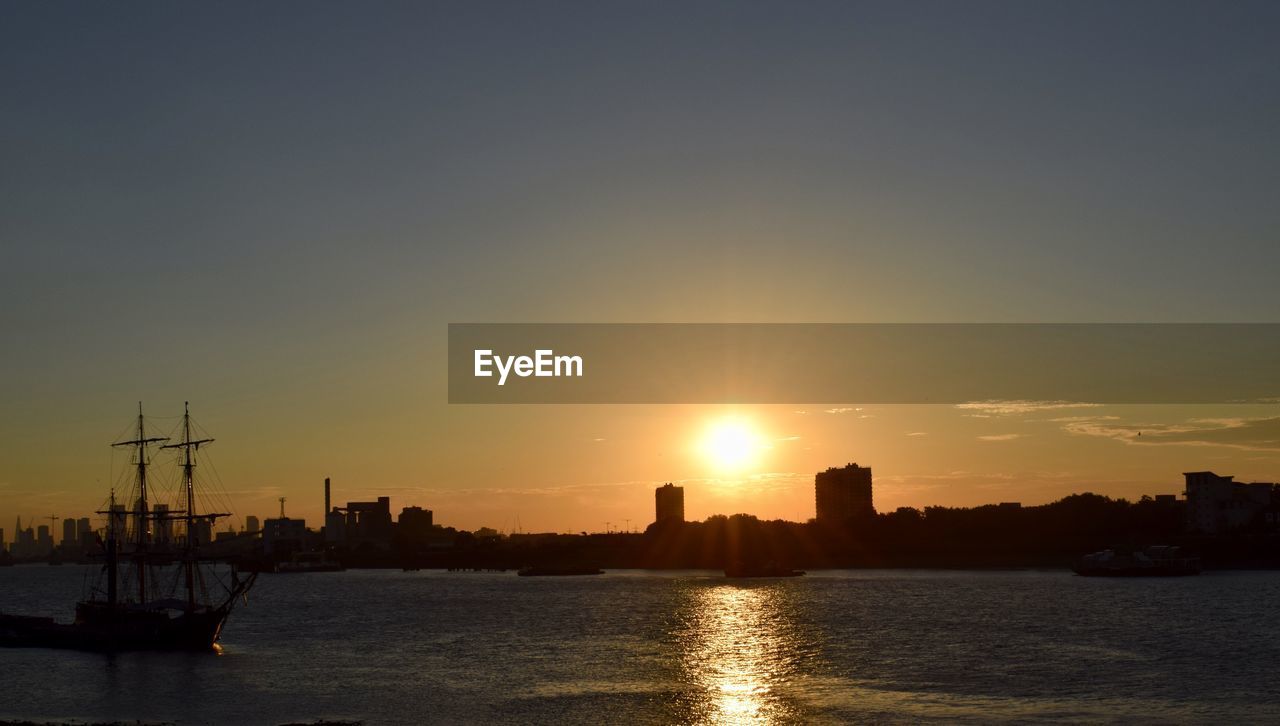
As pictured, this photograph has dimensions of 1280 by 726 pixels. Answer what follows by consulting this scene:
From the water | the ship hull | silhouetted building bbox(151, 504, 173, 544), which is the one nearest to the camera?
the water

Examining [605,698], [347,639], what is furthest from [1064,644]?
[347,639]

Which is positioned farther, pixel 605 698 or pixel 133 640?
pixel 133 640

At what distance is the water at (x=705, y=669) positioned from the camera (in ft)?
230

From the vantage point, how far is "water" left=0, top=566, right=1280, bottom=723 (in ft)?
230

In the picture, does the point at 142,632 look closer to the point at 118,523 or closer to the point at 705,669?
the point at 118,523

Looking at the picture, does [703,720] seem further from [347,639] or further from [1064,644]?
[347,639]

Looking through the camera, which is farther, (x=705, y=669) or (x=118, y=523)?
(x=118, y=523)

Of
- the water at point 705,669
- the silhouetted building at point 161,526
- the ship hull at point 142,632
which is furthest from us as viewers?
the silhouetted building at point 161,526

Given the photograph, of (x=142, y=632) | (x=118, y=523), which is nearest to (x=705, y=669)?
(x=142, y=632)

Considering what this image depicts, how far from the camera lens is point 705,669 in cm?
9112

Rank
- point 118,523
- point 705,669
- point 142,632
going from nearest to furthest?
point 705,669 → point 142,632 → point 118,523

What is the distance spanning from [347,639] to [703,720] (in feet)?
225

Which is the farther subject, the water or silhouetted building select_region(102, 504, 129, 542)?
silhouetted building select_region(102, 504, 129, 542)

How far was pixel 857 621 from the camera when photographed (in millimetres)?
134500
